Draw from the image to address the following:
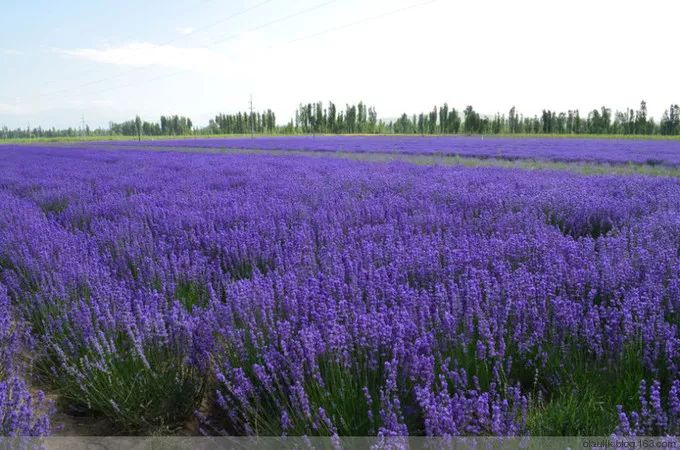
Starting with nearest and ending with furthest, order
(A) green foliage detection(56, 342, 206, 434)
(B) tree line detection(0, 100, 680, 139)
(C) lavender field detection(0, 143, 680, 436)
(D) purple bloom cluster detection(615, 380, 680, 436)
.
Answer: (D) purple bloom cluster detection(615, 380, 680, 436) < (C) lavender field detection(0, 143, 680, 436) < (A) green foliage detection(56, 342, 206, 434) < (B) tree line detection(0, 100, 680, 139)

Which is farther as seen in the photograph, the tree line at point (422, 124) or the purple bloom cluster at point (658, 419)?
the tree line at point (422, 124)

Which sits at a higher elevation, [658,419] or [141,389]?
[658,419]

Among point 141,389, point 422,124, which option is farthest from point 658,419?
point 422,124

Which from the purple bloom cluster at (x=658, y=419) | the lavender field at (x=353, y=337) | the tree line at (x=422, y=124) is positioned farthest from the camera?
the tree line at (x=422, y=124)

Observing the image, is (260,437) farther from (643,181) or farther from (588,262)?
(643,181)

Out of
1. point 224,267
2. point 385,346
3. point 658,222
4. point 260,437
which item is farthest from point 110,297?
point 658,222

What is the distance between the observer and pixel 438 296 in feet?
7.67

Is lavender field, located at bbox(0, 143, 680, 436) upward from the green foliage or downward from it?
upward

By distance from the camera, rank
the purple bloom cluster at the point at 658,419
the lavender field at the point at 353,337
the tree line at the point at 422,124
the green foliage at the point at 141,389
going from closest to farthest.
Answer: the purple bloom cluster at the point at 658,419 → the lavender field at the point at 353,337 → the green foliage at the point at 141,389 → the tree line at the point at 422,124

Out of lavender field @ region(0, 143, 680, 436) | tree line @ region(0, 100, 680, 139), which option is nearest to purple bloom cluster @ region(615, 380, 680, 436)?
lavender field @ region(0, 143, 680, 436)

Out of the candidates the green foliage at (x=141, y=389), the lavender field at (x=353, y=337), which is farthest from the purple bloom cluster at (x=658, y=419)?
the green foliage at (x=141, y=389)

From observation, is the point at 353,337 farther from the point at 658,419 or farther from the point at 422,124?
the point at 422,124

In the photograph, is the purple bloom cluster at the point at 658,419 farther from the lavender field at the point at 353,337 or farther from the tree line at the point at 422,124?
the tree line at the point at 422,124

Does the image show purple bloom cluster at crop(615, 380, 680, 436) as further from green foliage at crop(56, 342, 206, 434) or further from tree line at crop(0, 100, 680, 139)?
tree line at crop(0, 100, 680, 139)
